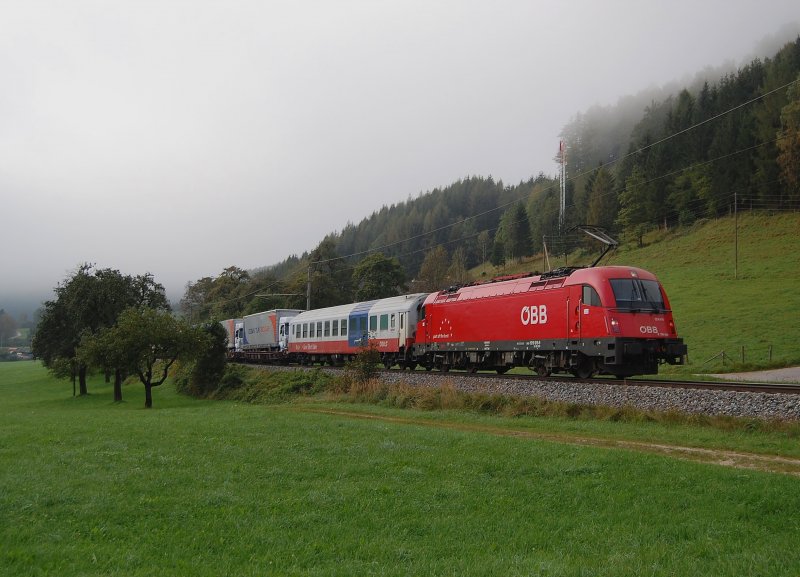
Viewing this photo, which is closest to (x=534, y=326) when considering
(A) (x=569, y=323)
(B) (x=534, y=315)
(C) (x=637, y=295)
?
(B) (x=534, y=315)

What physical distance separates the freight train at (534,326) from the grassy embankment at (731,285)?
1353 centimetres

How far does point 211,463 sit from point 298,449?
1.88 meters

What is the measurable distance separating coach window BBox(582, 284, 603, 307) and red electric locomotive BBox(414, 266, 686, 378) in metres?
0.03

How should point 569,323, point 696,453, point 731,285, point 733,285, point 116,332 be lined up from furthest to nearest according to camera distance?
point 731,285 → point 733,285 → point 116,332 → point 569,323 → point 696,453

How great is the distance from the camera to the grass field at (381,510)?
624 cm

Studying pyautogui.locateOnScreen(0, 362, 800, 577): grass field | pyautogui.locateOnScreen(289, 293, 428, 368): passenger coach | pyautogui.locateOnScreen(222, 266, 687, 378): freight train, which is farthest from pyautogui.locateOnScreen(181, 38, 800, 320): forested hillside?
pyautogui.locateOnScreen(0, 362, 800, 577): grass field

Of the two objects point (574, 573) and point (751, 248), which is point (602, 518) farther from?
point (751, 248)

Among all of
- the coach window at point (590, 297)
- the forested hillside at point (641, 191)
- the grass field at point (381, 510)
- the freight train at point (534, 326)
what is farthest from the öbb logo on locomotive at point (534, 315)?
the forested hillside at point (641, 191)

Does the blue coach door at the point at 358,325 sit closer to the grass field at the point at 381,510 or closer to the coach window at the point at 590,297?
the coach window at the point at 590,297

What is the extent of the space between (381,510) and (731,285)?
5505 centimetres

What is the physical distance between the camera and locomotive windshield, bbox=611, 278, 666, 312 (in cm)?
2038

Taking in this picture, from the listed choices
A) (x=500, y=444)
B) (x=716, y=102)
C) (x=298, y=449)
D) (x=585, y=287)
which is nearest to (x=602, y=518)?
(x=500, y=444)

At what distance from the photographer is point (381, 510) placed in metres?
8.00

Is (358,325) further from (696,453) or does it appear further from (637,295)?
(696,453)
